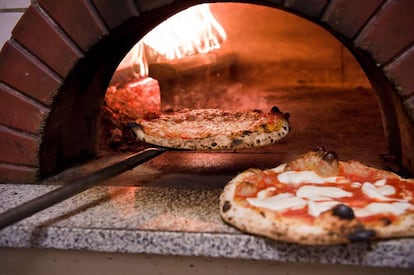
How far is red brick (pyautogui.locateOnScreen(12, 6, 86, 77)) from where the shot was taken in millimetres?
1695

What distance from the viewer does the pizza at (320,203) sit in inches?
42.9

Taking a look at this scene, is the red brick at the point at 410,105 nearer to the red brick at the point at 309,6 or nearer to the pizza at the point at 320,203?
the pizza at the point at 320,203

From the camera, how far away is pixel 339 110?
2.98 metres

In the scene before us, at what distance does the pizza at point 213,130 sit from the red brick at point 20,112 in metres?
0.35

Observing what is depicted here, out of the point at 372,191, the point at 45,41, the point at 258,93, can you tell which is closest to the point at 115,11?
the point at 45,41

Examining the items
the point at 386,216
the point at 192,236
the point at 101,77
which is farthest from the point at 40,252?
the point at 386,216

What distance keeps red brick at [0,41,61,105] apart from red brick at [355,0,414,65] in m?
1.10

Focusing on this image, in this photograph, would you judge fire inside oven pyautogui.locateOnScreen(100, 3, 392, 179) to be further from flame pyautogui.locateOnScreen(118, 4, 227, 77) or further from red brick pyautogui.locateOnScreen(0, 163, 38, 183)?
red brick pyautogui.locateOnScreen(0, 163, 38, 183)

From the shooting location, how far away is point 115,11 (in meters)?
1.63

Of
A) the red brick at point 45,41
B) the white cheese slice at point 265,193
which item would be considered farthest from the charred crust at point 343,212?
the red brick at point 45,41

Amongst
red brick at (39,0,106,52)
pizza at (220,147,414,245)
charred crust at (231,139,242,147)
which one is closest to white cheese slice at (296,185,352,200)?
pizza at (220,147,414,245)

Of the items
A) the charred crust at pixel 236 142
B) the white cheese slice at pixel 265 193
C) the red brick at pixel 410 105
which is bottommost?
the white cheese slice at pixel 265 193

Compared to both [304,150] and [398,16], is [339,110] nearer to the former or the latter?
[304,150]

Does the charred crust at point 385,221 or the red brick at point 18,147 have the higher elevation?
the red brick at point 18,147
